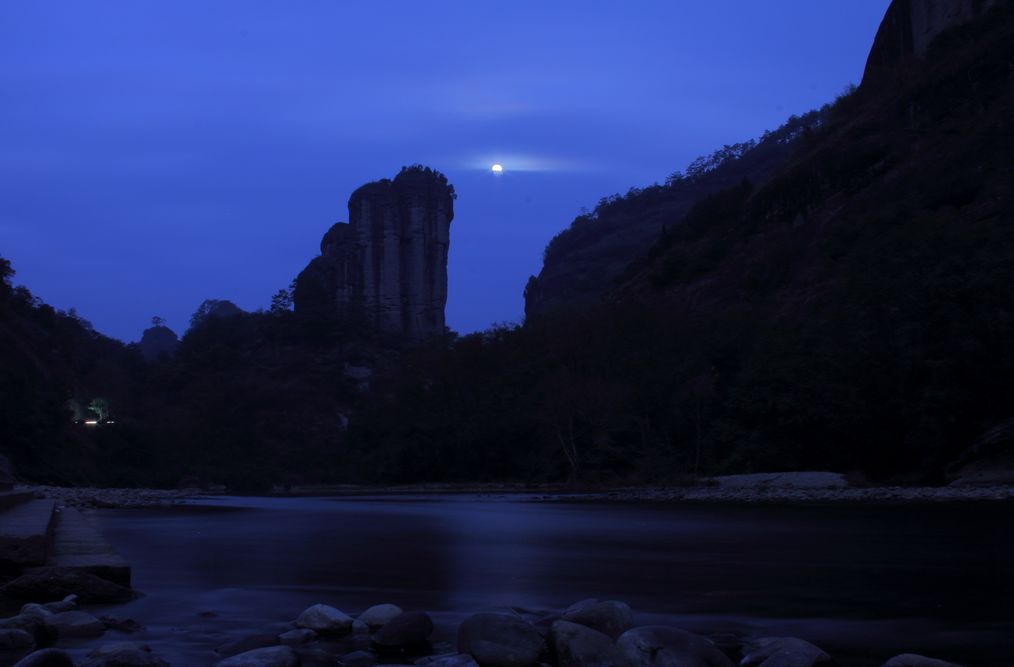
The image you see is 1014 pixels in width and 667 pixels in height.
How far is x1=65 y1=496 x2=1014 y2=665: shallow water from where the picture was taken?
8.23 meters

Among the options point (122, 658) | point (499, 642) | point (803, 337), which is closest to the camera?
point (122, 658)

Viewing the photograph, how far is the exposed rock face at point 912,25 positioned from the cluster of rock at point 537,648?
261 feet

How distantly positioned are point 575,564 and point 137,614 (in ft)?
22.5

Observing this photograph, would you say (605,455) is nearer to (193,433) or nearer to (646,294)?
(646,294)

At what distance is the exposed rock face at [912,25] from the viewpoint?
76.2 m

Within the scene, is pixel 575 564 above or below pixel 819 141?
below

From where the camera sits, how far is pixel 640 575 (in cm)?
1248

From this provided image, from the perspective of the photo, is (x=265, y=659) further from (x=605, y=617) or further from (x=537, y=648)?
(x=605, y=617)

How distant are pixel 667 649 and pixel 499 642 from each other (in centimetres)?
119

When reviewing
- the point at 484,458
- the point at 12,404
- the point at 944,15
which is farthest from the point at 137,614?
the point at 944,15

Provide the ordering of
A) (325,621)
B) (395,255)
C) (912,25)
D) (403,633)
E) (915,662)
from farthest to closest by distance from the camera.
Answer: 1. (395,255)
2. (912,25)
3. (325,621)
4. (403,633)
5. (915,662)

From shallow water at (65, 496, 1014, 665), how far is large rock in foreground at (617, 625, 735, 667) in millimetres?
1485

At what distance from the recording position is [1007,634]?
25.6ft

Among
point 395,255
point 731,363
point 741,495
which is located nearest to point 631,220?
point 395,255
